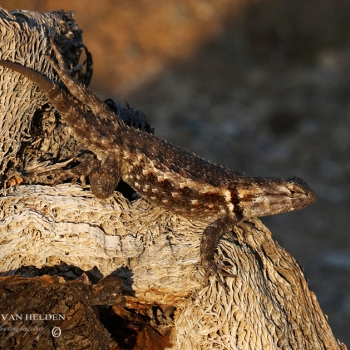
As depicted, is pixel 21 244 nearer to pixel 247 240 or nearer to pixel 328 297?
pixel 247 240

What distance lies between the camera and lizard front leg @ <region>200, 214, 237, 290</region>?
142 inches

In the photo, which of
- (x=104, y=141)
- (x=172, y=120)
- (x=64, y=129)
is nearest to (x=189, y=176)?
(x=104, y=141)

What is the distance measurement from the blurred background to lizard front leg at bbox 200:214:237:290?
6605 millimetres

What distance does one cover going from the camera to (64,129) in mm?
4535

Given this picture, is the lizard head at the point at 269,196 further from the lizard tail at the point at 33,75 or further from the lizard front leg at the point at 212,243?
the lizard tail at the point at 33,75

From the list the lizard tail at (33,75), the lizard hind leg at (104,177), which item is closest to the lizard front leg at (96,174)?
the lizard hind leg at (104,177)

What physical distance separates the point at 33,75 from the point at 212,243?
5.71 ft

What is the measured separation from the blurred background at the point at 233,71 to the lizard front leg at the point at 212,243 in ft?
21.7

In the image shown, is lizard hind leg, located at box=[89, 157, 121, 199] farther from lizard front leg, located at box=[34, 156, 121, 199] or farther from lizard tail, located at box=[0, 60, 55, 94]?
lizard tail, located at box=[0, 60, 55, 94]

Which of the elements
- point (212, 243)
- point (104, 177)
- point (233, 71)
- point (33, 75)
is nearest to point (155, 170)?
point (104, 177)

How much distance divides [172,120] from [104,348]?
944 centimetres

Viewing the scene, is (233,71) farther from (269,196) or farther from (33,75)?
(33,75)

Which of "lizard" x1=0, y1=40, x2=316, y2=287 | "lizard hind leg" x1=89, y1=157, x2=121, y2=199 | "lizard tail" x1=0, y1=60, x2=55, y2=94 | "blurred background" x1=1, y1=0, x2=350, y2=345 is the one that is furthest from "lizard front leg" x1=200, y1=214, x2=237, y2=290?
"blurred background" x1=1, y1=0, x2=350, y2=345

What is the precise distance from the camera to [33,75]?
3807mm
